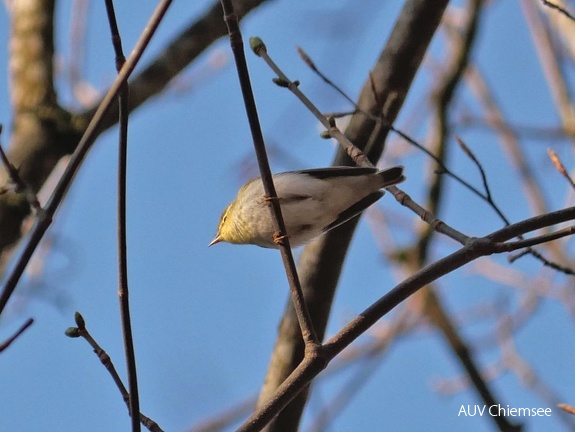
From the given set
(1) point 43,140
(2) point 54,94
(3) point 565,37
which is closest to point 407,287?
(1) point 43,140

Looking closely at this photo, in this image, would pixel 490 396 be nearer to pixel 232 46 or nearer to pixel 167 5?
pixel 232 46

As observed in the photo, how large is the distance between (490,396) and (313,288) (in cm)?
100

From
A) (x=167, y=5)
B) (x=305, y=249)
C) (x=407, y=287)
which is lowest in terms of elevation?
(x=407, y=287)

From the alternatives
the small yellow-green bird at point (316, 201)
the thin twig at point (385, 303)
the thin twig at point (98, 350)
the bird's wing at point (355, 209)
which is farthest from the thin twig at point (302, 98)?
the thin twig at point (98, 350)

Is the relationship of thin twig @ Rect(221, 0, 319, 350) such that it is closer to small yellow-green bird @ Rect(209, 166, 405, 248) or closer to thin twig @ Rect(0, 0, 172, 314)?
thin twig @ Rect(0, 0, 172, 314)

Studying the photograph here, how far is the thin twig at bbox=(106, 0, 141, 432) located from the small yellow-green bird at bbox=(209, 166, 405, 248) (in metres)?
1.25

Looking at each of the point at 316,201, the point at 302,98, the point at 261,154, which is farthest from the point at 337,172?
the point at 261,154

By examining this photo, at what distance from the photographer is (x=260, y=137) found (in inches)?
81.4

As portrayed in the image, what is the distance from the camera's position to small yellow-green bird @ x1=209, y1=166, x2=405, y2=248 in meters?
3.17

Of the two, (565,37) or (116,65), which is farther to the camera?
(565,37)

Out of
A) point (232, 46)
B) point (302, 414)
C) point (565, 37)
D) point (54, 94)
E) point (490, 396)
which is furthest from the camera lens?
point (565, 37)

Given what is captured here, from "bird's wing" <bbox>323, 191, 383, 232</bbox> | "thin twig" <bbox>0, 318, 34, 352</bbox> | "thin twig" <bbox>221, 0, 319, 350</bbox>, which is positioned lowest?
"thin twig" <bbox>0, 318, 34, 352</bbox>

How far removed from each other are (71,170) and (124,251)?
0.42m

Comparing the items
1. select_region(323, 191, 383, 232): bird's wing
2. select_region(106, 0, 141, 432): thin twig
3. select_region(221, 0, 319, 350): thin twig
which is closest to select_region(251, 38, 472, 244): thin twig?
select_region(323, 191, 383, 232): bird's wing
